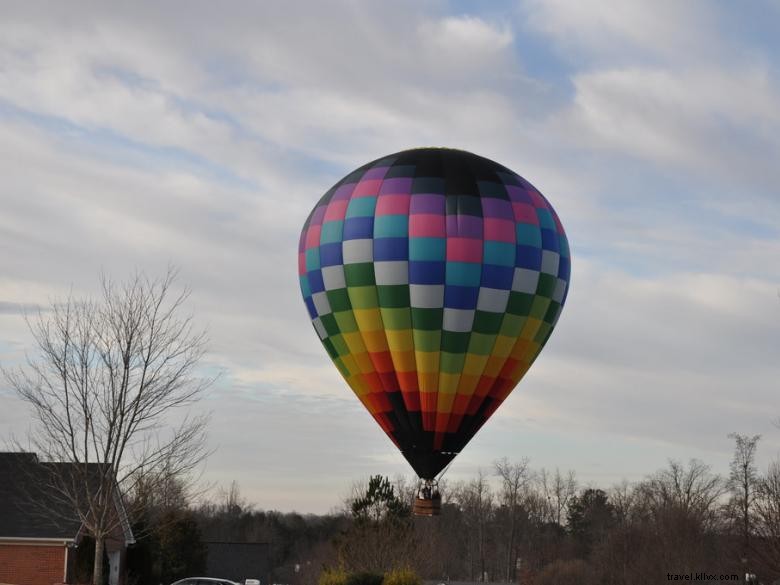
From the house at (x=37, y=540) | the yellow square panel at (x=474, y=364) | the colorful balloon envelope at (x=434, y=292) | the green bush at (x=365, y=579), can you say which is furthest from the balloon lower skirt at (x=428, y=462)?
the house at (x=37, y=540)

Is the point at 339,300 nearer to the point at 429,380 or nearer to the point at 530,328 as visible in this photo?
the point at 429,380

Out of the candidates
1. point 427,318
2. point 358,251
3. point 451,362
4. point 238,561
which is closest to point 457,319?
point 427,318

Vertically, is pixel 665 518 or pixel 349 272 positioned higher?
pixel 349 272

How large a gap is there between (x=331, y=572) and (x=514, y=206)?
13925mm

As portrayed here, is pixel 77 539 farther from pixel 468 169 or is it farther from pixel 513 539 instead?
pixel 513 539

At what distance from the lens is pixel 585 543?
96750mm

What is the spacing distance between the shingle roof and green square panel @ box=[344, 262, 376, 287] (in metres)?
12.0

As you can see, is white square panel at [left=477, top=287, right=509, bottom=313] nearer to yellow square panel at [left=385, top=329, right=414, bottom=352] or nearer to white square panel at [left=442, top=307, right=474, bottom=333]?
white square panel at [left=442, top=307, right=474, bottom=333]

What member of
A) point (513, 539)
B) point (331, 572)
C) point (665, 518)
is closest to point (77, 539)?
point (331, 572)

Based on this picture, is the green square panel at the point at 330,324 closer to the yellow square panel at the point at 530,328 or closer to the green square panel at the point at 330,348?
the green square panel at the point at 330,348

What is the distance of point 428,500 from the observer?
29.9m

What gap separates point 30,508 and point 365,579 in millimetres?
11369

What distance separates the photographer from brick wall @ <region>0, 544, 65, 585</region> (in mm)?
35000

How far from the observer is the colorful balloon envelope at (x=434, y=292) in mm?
29688
